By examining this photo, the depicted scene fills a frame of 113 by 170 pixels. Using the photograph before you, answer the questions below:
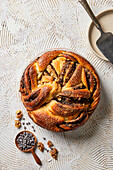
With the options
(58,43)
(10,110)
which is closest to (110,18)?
(58,43)

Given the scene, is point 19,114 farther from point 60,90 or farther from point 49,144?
point 60,90

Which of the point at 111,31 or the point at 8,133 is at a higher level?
the point at 111,31

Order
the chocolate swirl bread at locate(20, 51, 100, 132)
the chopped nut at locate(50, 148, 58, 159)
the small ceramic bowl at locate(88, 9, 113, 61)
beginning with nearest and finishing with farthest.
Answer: the chocolate swirl bread at locate(20, 51, 100, 132) → the small ceramic bowl at locate(88, 9, 113, 61) → the chopped nut at locate(50, 148, 58, 159)

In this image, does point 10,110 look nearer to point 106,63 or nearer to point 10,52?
point 10,52

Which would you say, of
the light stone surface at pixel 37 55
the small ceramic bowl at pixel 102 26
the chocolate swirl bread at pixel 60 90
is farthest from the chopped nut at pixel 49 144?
the small ceramic bowl at pixel 102 26

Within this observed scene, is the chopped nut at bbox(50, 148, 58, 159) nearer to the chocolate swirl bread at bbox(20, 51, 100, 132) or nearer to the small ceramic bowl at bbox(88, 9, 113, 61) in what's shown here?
the chocolate swirl bread at bbox(20, 51, 100, 132)

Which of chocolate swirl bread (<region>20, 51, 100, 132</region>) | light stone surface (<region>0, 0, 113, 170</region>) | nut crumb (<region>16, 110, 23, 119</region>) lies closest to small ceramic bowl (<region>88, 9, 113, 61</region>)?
light stone surface (<region>0, 0, 113, 170</region>)

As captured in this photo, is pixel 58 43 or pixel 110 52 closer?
pixel 110 52
